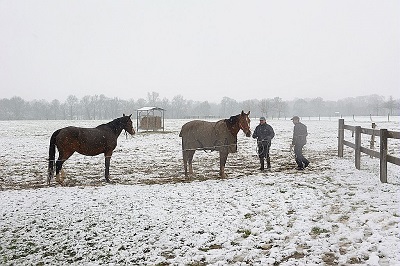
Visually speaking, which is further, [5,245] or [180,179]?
[180,179]

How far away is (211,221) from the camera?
227 inches

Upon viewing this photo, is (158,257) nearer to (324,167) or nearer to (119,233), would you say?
(119,233)

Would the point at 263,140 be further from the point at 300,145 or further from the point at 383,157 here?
the point at 383,157

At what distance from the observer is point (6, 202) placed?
7180 millimetres

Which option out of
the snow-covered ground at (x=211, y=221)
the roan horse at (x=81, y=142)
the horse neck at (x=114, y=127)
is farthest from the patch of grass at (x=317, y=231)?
the horse neck at (x=114, y=127)

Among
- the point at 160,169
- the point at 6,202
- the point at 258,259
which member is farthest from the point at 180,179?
the point at 258,259

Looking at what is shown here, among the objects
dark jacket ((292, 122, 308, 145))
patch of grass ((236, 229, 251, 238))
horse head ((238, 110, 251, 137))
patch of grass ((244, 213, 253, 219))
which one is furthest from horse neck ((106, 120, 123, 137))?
patch of grass ((236, 229, 251, 238))

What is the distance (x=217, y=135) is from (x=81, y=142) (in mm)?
4298

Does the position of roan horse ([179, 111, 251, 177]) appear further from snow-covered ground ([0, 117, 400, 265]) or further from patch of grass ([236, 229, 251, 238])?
patch of grass ([236, 229, 251, 238])

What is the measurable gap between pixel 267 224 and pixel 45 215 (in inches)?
185

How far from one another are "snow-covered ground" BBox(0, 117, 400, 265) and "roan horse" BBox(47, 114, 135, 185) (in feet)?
2.47

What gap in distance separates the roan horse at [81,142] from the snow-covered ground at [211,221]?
753 mm

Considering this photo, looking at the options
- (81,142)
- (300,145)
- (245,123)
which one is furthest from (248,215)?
(81,142)

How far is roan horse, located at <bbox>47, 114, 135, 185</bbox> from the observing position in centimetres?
916
